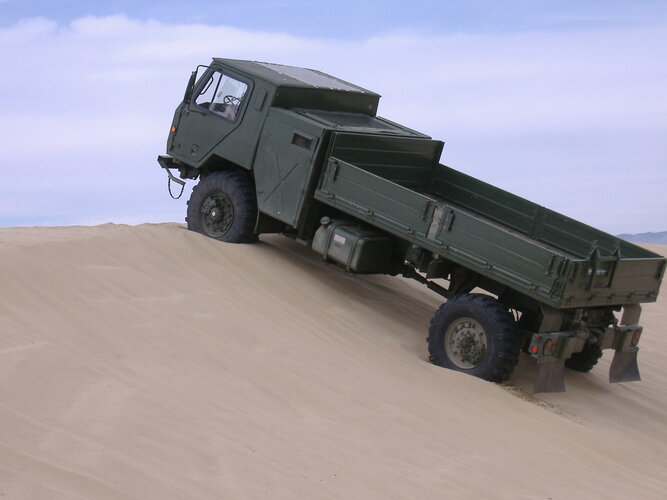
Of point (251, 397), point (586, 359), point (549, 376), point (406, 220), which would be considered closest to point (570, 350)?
point (549, 376)

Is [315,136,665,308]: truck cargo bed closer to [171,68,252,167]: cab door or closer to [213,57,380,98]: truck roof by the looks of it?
[213,57,380,98]: truck roof

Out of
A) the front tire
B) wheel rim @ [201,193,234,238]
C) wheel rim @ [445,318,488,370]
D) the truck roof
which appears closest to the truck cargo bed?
the front tire

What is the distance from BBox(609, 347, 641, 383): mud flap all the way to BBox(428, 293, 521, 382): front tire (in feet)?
4.20

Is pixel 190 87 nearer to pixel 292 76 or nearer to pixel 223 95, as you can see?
pixel 223 95

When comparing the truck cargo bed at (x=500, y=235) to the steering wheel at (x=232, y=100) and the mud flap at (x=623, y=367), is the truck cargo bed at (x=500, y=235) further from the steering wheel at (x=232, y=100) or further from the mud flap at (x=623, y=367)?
the steering wheel at (x=232, y=100)

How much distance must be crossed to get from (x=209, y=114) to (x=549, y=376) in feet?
17.5

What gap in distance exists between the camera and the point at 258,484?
566 cm

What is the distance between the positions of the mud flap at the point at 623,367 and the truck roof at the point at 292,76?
4.78 m

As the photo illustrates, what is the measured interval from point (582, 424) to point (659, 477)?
3.62ft

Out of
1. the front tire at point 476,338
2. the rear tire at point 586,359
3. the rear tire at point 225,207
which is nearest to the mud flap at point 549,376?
the front tire at point 476,338

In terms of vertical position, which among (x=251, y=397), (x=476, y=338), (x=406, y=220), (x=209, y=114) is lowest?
(x=251, y=397)

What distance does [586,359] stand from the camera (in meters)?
Answer: 10.7

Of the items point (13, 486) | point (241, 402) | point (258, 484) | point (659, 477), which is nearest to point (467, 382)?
point (659, 477)

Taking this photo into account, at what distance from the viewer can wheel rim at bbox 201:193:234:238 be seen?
38.7 ft
